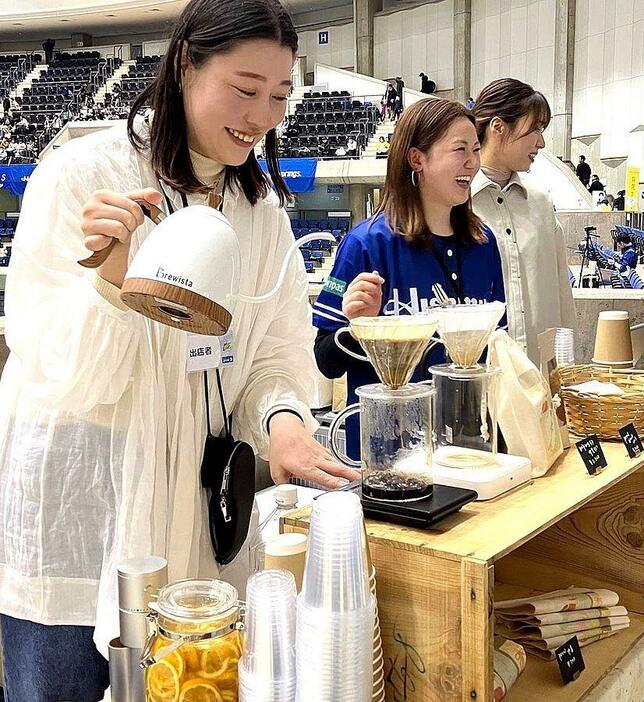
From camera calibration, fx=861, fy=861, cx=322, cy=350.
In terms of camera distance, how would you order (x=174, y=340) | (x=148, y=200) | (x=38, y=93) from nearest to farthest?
1. (x=148, y=200)
2. (x=174, y=340)
3. (x=38, y=93)

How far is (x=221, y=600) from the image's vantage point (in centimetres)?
93

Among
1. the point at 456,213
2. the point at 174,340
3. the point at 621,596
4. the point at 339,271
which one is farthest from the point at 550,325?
the point at 174,340

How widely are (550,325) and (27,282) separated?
210 cm

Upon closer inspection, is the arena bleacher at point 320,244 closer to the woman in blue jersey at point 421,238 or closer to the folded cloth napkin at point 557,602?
the woman in blue jersey at point 421,238

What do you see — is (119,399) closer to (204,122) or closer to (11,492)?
(11,492)

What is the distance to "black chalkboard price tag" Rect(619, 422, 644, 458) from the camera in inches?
53.2

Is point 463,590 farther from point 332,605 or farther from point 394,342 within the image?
point 394,342

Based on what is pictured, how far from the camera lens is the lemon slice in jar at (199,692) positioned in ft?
2.93

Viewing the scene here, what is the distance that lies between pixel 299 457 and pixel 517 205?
6.00ft

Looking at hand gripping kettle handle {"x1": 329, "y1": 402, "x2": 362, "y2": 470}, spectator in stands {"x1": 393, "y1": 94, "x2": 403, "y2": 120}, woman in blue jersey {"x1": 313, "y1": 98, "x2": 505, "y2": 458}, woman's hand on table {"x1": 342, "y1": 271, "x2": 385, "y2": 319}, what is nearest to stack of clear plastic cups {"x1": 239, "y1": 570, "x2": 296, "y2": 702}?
hand gripping kettle handle {"x1": 329, "y1": 402, "x2": 362, "y2": 470}

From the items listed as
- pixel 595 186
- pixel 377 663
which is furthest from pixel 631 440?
pixel 595 186

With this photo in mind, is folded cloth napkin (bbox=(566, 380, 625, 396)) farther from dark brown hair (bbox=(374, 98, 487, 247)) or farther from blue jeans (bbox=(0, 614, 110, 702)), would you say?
blue jeans (bbox=(0, 614, 110, 702))

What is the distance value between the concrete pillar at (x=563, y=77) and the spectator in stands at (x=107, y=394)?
15.4 m

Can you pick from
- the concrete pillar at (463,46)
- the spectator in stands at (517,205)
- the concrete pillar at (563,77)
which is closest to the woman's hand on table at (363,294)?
the spectator in stands at (517,205)
